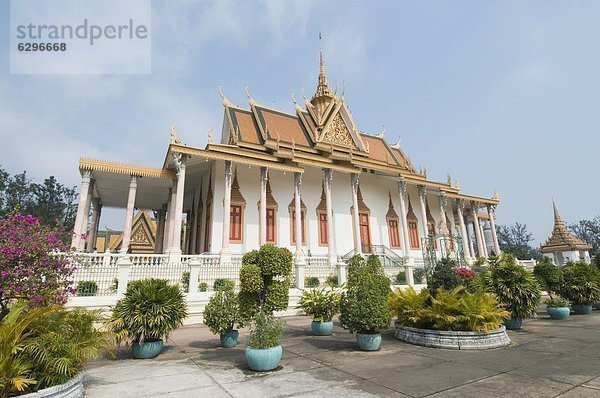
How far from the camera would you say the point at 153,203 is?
79.2ft

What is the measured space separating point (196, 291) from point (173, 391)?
7.44 meters

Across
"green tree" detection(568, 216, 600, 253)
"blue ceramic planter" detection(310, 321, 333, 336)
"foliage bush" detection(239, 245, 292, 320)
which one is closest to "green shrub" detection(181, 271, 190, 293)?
"blue ceramic planter" detection(310, 321, 333, 336)

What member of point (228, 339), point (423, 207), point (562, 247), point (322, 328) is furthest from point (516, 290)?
point (562, 247)

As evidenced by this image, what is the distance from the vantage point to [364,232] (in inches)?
891

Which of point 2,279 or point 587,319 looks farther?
point 587,319

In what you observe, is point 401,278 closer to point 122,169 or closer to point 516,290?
point 516,290

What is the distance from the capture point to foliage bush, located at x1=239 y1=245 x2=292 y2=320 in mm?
5812

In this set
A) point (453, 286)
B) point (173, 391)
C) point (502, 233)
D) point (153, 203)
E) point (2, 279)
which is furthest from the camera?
point (502, 233)

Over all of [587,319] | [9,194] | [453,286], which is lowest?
[587,319]

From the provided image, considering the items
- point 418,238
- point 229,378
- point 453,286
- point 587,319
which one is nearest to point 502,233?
point 418,238

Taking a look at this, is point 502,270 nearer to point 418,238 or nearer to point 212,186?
point 212,186

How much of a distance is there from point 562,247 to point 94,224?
33129 millimetres

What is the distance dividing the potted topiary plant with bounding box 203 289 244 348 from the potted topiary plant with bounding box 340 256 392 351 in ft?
7.11

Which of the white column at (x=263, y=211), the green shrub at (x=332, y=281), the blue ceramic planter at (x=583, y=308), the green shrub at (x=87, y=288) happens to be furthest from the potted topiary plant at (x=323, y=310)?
the white column at (x=263, y=211)
